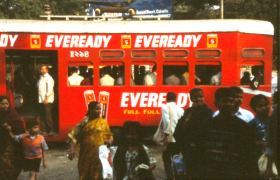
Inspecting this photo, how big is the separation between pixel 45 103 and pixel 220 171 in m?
10.1

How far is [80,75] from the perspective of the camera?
15.7 metres

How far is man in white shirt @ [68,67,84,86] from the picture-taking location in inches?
609

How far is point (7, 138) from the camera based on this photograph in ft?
32.4

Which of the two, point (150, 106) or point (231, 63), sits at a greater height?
point (231, 63)

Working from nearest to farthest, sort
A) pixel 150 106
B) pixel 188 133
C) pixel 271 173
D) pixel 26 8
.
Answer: pixel 188 133 → pixel 271 173 → pixel 150 106 → pixel 26 8

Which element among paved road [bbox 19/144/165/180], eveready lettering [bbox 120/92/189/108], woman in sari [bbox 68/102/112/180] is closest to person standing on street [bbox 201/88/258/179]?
woman in sari [bbox 68/102/112/180]

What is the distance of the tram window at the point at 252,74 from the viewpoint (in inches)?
615

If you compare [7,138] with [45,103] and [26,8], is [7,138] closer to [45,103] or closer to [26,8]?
[45,103]

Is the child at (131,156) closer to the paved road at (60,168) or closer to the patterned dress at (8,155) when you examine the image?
the patterned dress at (8,155)

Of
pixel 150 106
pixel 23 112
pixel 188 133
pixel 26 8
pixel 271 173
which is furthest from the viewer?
pixel 26 8

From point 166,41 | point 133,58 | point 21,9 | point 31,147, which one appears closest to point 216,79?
point 166,41

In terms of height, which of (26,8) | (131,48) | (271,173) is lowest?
(271,173)

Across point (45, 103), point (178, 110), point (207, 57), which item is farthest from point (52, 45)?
point (178, 110)

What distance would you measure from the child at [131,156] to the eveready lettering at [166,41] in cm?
812
